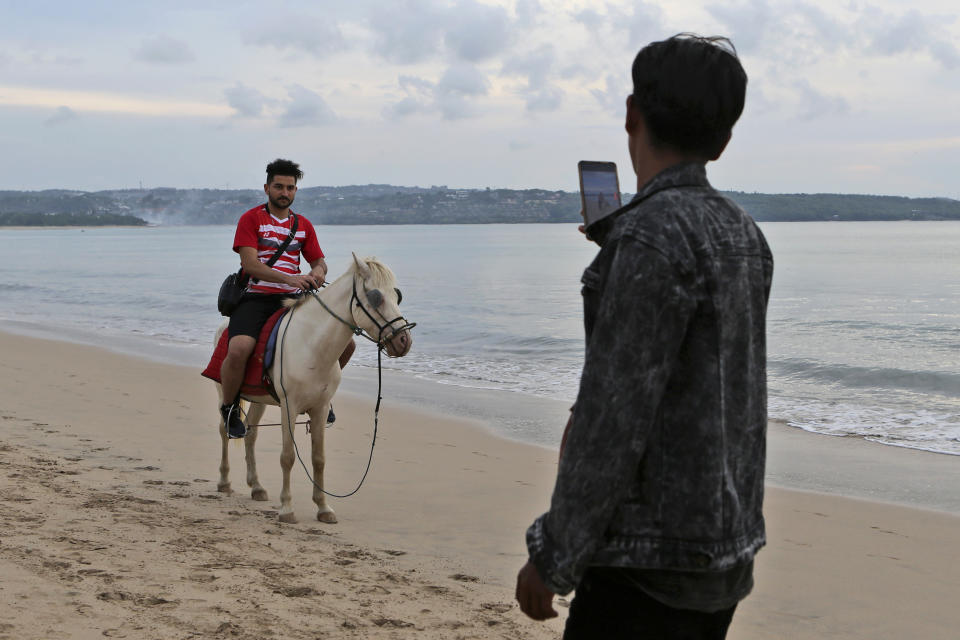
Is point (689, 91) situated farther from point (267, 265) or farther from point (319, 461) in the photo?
point (319, 461)

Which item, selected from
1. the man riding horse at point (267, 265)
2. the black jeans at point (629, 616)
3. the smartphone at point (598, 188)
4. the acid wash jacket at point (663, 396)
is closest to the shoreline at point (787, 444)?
the man riding horse at point (267, 265)

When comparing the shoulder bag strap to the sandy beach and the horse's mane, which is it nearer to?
the horse's mane

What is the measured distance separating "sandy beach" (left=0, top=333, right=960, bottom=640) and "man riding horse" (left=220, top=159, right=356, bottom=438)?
1.30m

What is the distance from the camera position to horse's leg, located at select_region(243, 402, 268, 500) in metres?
7.74

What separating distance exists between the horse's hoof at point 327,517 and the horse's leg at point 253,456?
910 mm

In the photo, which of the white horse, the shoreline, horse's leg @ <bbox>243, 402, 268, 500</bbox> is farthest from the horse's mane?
the shoreline

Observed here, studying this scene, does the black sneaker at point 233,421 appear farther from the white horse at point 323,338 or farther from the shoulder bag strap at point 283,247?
the shoulder bag strap at point 283,247

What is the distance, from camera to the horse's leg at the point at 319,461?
7.02 meters

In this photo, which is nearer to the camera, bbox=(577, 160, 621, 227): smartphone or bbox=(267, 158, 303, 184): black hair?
bbox=(577, 160, 621, 227): smartphone

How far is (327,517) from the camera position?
701cm

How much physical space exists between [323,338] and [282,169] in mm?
1400

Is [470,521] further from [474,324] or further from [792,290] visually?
[792,290]

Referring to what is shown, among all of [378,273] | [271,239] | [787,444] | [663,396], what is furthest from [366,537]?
[787,444]

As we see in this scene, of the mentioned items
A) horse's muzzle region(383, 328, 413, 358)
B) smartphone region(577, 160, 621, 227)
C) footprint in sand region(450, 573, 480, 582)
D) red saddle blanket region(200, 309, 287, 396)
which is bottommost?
footprint in sand region(450, 573, 480, 582)
